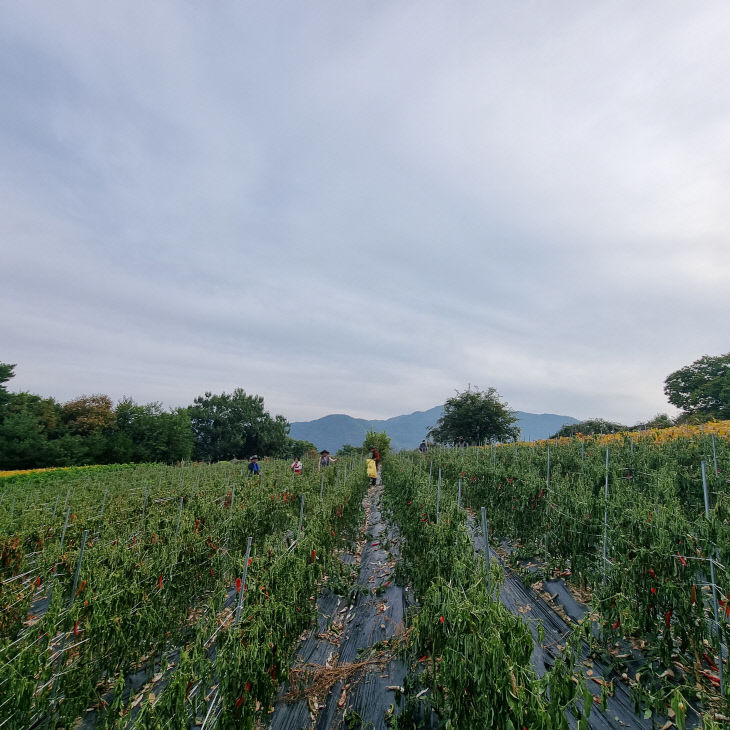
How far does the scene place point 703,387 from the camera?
91.6 feet

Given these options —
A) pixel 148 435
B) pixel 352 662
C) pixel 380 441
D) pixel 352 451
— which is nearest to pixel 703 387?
pixel 380 441

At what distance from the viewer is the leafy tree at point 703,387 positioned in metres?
25.4

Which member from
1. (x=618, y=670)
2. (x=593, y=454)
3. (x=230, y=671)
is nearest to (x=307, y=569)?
(x=230, y=671)

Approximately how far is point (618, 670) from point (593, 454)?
809cm

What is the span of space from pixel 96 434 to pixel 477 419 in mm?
30309

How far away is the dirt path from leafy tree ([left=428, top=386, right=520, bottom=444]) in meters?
27.3

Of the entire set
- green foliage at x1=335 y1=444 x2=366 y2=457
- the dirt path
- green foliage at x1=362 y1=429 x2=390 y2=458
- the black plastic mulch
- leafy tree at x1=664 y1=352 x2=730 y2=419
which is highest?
leafy tree at x1=664 y1=352 x2=730 y2=419

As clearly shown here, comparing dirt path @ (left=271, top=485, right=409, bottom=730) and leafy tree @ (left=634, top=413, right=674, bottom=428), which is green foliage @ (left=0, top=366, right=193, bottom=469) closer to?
dirt path @ (left=271, top=485, right=409, bottom=730)

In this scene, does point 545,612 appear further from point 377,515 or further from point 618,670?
point 377,515

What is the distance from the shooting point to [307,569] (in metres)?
4.14

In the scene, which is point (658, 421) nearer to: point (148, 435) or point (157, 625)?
point (157, 625)

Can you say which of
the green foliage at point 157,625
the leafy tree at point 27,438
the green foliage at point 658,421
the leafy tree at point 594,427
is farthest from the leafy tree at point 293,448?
the green foliage at point 157,625

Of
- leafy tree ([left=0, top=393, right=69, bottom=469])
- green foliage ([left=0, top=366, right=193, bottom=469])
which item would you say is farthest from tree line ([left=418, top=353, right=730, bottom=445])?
leafy tree ([left=0, top=393, right=69, bottom=469])

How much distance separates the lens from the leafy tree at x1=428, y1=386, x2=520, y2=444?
3188 cm
